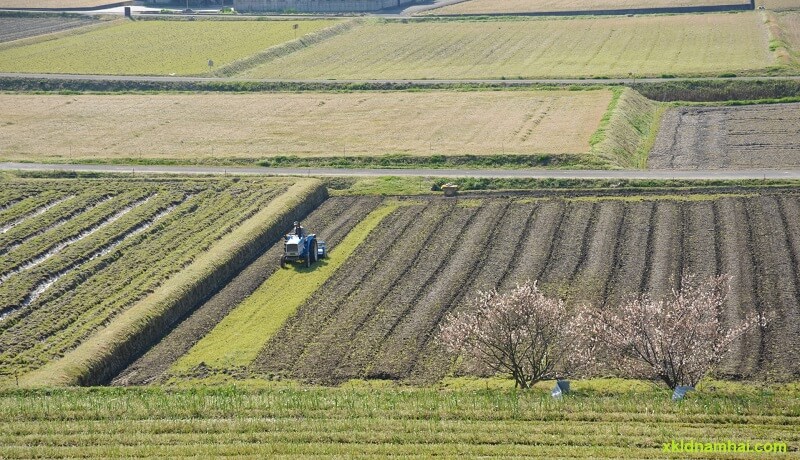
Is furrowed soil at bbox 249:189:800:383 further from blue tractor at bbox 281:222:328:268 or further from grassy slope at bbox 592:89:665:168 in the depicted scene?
grassy slope at bbox 592:89:665:168

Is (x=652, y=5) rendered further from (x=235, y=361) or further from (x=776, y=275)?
(x=235, y=361)

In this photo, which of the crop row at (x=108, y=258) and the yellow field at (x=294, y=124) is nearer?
the crop row at (x=108, y=258)

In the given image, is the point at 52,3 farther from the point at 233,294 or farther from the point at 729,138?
the point at 233,294

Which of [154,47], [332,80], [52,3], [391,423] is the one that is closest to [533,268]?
[391,423]

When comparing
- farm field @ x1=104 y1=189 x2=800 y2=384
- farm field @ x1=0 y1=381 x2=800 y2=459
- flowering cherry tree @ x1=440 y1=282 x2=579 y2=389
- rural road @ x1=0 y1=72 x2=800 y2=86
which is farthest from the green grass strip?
rural road @ x1=0 y1=72 x2=800 y2=86

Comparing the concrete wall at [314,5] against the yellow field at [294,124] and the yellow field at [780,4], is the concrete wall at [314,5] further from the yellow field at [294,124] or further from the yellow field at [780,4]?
the yellow field at [294,124]

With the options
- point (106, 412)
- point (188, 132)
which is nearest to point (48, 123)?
point (188, 132)

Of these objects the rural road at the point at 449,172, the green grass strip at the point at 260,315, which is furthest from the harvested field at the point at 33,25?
the green grass strip at the point at 260,315
